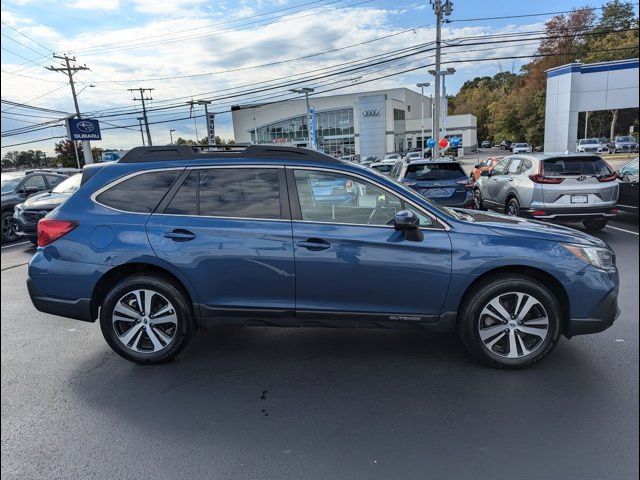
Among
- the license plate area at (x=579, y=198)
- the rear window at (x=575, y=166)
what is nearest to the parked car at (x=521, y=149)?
the rear window at (x=575, y=166)

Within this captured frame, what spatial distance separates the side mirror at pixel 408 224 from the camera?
11.2 ft

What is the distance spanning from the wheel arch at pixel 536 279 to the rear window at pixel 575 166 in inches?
233

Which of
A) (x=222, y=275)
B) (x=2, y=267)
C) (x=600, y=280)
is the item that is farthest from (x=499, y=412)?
(x=2, y=267)

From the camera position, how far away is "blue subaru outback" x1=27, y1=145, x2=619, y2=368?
348cm

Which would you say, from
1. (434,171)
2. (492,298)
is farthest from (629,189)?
(492,298)

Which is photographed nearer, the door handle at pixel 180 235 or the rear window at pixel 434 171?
the door handle at pixel 180 235

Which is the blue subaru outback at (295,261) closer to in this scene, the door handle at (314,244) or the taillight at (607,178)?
the door handle at (314,244)

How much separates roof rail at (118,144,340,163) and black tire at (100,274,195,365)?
1.07 m

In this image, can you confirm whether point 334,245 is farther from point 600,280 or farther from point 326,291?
point 600,280

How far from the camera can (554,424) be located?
2.89m

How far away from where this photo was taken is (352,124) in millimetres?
76812

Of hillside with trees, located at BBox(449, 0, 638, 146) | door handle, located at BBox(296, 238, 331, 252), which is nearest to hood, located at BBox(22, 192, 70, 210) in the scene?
door handle, located at BBox(296, 238, 331, 252)

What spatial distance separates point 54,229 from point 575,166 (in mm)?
8732

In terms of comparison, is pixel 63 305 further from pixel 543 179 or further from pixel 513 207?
pixel 513 207
